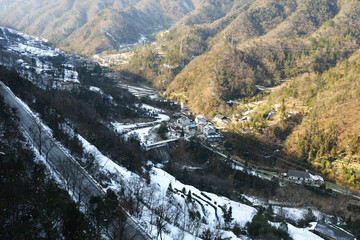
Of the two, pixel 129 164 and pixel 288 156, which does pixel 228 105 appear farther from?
Answer: pixel 129 164

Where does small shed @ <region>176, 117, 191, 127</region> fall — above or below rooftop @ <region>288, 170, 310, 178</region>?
below

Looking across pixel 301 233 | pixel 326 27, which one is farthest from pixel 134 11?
pixel 301 233

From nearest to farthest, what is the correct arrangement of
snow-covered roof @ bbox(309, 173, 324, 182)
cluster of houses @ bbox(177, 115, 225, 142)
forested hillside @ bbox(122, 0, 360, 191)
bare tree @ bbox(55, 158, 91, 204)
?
bare tree @ bbox(55, 158, 91, 204), snow-covered roof @ bbox(309, 173, 324, 182), forested hillside @ bbox(122, 0, 360, 191), cluster of houses @ bbox(177, 115, 225, 142)

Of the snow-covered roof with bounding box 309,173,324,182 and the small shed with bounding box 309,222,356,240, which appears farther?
the snow-covered roof with bounding box 309,173,324,182

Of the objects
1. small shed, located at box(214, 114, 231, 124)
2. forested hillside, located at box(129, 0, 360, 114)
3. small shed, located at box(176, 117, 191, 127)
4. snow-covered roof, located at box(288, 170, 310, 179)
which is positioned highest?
forested hillside, located at box(129, 0, 360, 114)

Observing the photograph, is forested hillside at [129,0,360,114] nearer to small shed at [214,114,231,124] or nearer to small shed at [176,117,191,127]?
small shed at [214,114,231,124]

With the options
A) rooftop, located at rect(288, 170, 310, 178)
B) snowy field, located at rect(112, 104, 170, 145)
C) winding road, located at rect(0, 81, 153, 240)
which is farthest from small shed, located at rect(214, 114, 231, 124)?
winding road, located at rect(0, 81, 153, 240)

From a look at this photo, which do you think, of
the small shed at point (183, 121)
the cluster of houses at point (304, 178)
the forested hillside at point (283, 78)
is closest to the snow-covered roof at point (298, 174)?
the cluster of houses at point (304, 178)

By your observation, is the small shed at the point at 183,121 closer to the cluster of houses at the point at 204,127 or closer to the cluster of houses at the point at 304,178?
the cluster of houses at the point at 204,127

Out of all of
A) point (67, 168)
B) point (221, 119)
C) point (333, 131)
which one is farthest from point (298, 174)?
point (67, 168)

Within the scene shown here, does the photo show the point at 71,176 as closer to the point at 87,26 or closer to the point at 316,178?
the point at 316,178

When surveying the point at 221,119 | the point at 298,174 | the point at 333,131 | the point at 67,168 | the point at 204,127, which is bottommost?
the point at 298,174
